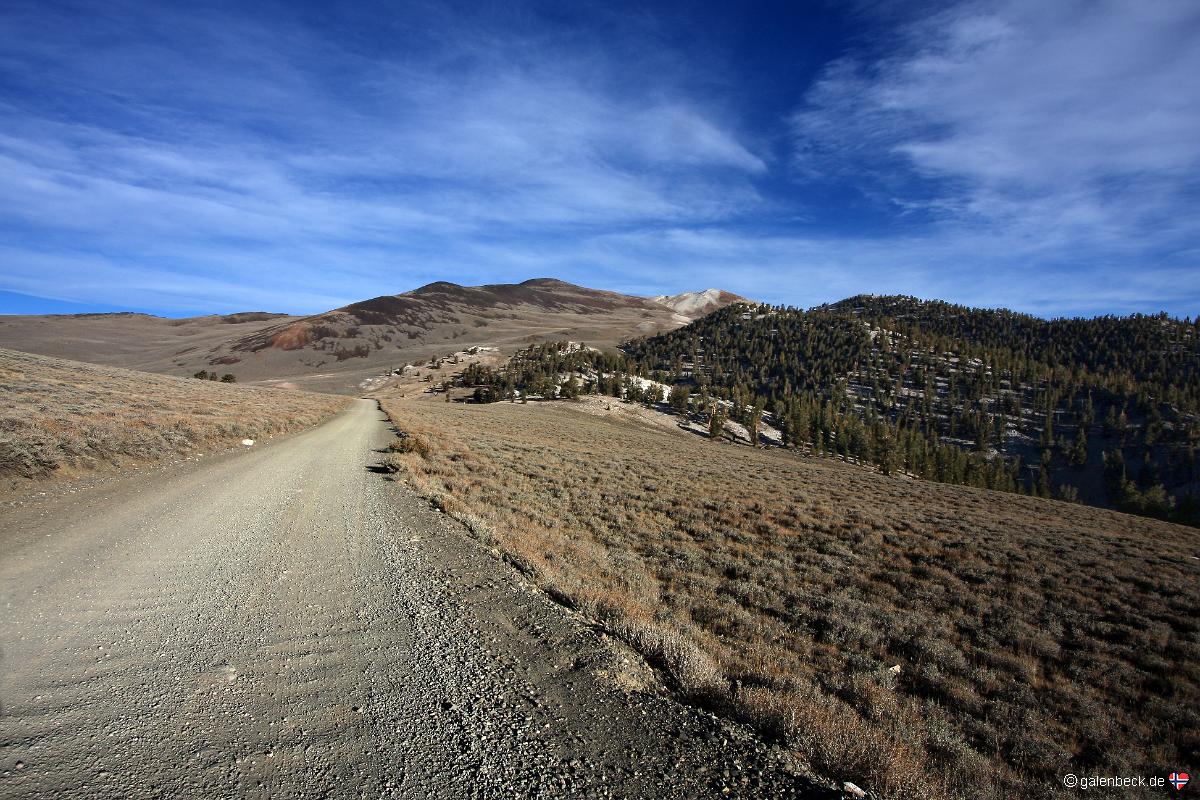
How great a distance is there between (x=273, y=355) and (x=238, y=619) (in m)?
217

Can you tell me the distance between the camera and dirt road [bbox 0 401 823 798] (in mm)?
3875

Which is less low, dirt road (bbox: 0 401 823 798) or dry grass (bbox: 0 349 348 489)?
dry grass (bbox: 0 349 348 489)

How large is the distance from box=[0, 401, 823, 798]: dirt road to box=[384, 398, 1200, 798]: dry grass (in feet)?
3.65

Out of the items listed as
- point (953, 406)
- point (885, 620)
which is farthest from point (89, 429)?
point (953, 406)

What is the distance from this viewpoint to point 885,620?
36.2 ft

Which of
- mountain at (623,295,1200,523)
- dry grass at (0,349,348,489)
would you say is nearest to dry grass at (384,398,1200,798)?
dry grass at (0,349,348,489)

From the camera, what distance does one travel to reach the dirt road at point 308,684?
12.7 feet

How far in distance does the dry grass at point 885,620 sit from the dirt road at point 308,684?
111 cm

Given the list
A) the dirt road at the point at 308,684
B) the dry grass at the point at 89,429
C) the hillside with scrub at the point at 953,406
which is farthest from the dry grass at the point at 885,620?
the hillside with scrub at the point at 953,406

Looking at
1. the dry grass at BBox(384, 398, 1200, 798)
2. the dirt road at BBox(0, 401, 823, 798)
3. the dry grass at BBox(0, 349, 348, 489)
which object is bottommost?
the dry grass at BBox(384, 398, 1200, 798)

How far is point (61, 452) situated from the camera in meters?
12.9

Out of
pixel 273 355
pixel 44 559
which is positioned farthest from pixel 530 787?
pixel 273 355

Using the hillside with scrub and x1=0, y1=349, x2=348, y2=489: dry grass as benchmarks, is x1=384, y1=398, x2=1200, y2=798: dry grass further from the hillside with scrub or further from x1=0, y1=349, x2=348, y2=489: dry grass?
the hillside with scrub

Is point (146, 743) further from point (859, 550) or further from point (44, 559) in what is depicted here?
point (859, 550)
